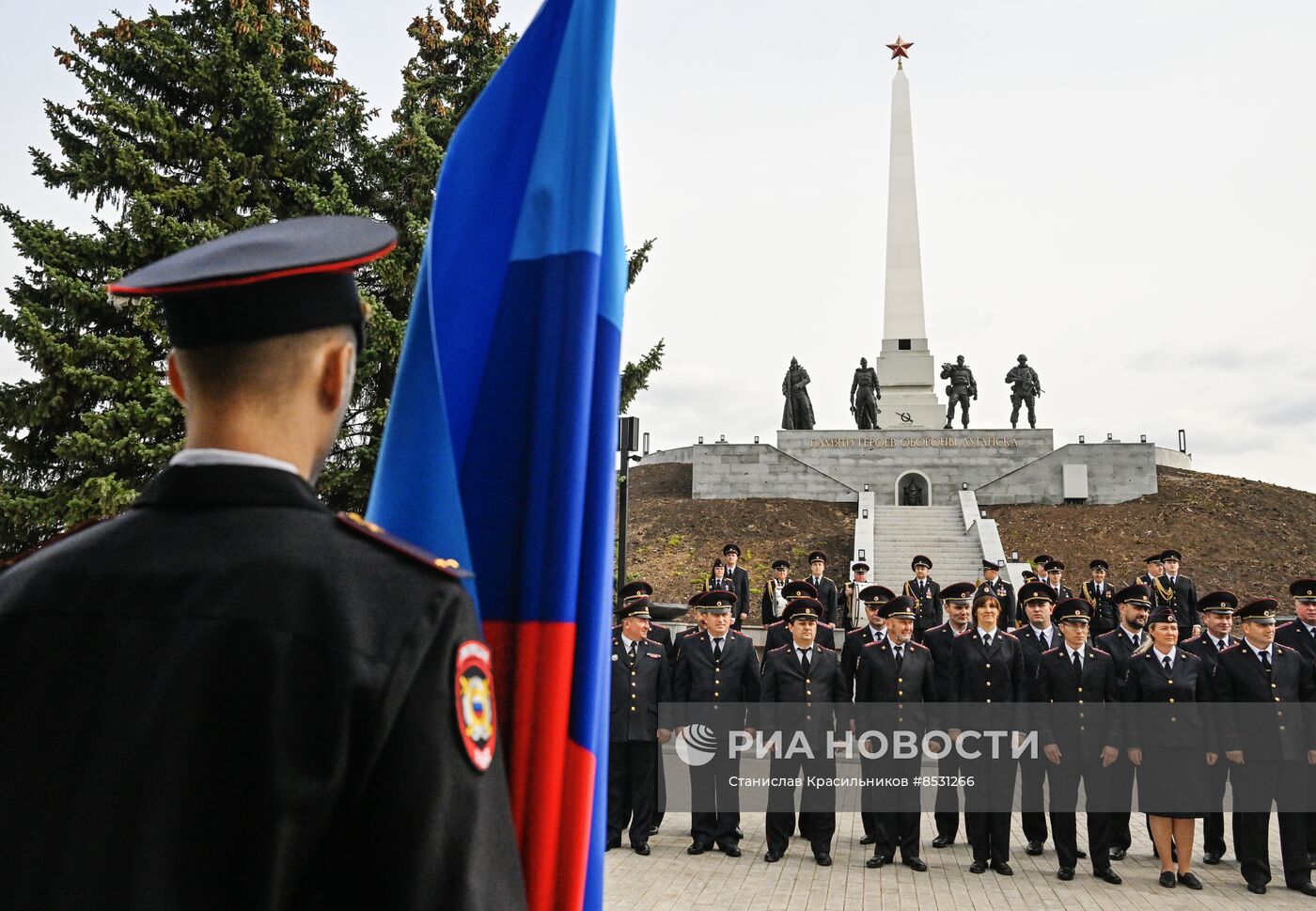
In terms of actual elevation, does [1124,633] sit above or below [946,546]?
below

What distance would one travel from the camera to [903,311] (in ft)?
133

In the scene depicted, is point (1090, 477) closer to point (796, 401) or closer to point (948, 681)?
point (796, 401)

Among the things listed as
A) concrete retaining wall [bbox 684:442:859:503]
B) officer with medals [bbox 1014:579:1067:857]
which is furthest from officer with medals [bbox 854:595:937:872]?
concrete retaining wall [bbox 684:442:859:503]

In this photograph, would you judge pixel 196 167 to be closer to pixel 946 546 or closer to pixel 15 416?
pixel 15 416

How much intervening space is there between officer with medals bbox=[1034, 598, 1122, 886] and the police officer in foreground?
850 cm

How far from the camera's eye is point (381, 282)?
620 inches

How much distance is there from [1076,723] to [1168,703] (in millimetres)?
798

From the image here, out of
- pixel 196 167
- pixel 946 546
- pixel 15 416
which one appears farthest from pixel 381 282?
pixel 946 546

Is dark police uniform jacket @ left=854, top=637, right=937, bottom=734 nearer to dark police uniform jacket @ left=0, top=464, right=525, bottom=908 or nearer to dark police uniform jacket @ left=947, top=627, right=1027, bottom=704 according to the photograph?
dark police uniform jacket @ left=947, top=627, right=1027, bottom=704

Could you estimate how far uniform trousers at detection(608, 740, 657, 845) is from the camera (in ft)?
30.5

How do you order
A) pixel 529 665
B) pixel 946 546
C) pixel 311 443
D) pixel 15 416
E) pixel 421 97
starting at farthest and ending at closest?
pixel 946 546
pixel 421 97
pixel 15 416
pixel 529 665
pixel 311 443

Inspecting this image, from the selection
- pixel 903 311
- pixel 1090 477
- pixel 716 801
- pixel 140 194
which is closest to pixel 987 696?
pixel 716 801

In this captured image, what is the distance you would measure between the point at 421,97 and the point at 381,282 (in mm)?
3885

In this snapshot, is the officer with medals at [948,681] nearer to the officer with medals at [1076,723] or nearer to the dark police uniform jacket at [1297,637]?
the officer with medals at [1076,723]
